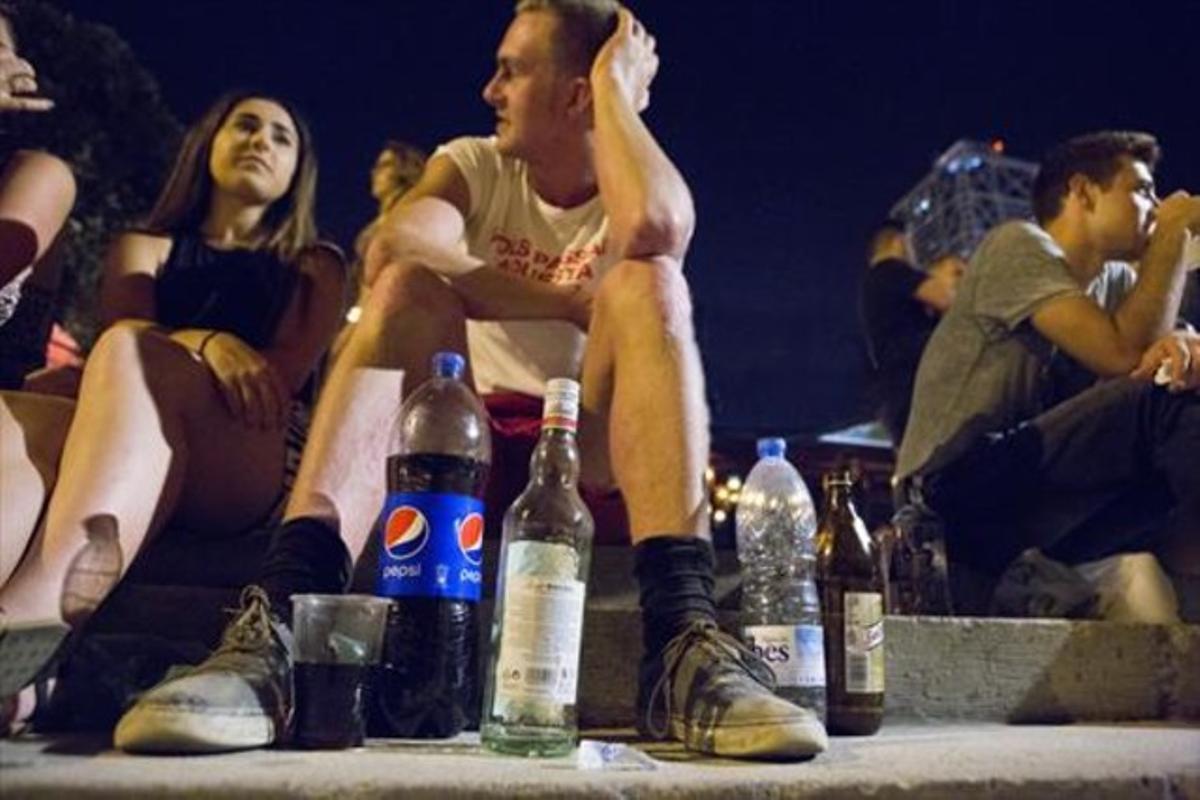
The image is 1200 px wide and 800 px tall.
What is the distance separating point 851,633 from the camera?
167 cm

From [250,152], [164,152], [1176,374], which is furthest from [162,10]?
[1176,374]

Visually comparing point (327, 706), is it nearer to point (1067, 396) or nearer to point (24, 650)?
point (24, 650)

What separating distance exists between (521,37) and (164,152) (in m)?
7.26

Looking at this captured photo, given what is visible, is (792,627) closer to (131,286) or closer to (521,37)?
(521,37)

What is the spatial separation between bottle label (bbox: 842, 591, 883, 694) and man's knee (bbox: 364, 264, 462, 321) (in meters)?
0.89

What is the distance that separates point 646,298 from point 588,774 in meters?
0.83

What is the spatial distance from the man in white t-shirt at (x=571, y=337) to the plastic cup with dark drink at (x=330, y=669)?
4 cm

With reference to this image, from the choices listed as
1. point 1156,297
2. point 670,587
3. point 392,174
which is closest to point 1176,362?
point 1156,297

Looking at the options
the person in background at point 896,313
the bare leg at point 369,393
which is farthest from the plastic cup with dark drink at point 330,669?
the person in background at point 896,313

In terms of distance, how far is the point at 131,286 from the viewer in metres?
2.29

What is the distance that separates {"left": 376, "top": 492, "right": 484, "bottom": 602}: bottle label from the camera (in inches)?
58.5

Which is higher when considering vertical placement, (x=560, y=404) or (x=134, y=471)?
(x=560, y=404)

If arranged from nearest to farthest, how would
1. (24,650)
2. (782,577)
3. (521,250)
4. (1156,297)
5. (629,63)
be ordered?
(24,650) → (782,577) → (629,63) → (521,250) → (1156,297)

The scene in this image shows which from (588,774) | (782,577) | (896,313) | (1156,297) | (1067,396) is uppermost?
(896,313)
